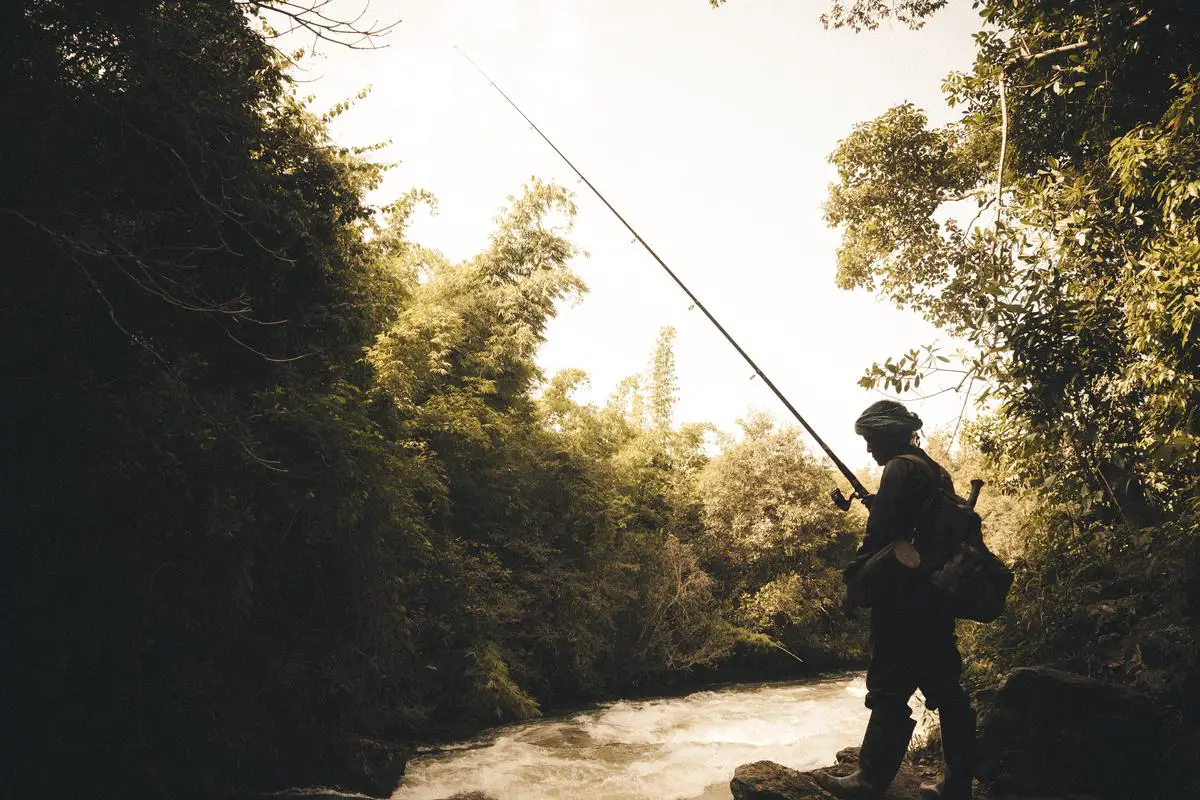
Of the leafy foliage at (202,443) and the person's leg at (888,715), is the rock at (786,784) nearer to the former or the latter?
the person's leg at (888,715)

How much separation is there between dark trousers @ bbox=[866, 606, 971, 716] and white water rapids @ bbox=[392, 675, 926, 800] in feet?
16.7

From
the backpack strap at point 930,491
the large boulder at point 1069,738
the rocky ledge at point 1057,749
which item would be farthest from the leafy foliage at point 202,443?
the large boulder at point 1069,738

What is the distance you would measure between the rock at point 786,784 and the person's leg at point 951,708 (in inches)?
22.4

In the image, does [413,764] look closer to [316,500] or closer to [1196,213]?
[316,500]

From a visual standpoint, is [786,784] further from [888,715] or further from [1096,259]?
[1096,259]

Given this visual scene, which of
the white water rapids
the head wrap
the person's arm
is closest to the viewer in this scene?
the person's arm

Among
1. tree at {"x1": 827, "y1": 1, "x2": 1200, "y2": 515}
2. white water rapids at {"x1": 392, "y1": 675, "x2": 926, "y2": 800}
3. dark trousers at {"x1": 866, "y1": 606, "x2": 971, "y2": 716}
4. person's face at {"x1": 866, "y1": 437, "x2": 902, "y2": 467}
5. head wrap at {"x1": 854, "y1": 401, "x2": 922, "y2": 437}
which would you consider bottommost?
white water rapids at {"x1": 392, "y1": 675, "x2": 926, "y2": 800}

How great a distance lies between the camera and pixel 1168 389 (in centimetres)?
421

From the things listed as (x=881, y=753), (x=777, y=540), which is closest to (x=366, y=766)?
(x=881, y=753)

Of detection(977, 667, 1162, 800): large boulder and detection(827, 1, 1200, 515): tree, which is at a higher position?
detection(827, 1, 1200, 515): tree

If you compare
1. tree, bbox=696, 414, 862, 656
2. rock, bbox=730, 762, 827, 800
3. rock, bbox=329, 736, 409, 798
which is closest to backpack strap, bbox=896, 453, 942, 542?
rock, bbox=730, 762, 827, 800

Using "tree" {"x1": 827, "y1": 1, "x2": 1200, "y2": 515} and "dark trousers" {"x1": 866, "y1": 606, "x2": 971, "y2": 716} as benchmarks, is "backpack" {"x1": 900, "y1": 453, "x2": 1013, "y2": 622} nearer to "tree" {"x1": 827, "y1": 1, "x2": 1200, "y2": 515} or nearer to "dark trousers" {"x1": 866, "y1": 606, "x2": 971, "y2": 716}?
"dark trousers" {"x1": 866, "y1": 606, "x2": 971, "y2": 716}

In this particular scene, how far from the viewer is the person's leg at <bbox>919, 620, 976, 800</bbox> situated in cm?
294

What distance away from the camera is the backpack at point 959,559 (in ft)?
9.04
